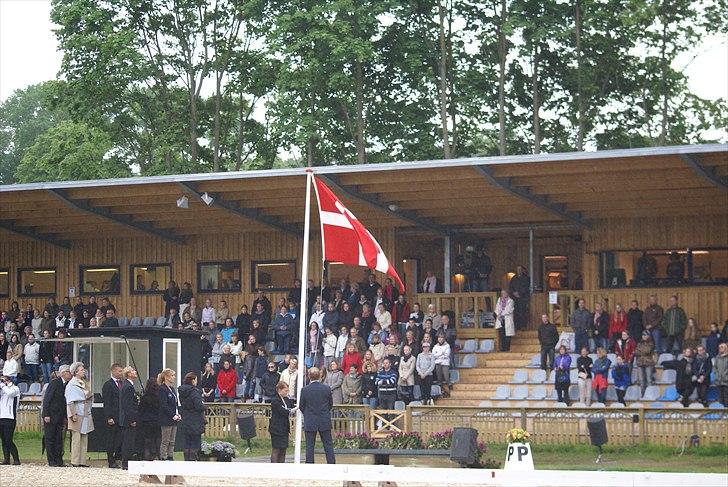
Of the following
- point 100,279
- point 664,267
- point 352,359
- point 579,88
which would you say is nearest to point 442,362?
point 352,359

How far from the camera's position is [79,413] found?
825 inches

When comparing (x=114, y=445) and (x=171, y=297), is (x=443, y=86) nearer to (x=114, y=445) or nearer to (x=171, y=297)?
(x=171, y=297)

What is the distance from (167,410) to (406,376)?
8068mm

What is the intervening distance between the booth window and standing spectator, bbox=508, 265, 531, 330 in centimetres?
160

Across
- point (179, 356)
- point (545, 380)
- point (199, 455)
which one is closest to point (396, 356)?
point (545, 380)

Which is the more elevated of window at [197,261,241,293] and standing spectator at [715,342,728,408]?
window at [197,261,241,293]

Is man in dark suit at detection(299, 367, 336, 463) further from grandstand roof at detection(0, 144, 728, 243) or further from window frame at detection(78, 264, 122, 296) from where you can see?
window frame at detection(78, 264, 122, 296)

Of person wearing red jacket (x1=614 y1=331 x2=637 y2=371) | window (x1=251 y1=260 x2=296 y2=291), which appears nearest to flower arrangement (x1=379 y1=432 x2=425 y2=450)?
person wearing red jacket (x1=614 y1=331 x2=637 y2=371)

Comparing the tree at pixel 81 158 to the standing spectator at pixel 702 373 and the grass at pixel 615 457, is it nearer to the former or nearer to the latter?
the grass at pixel 615 457

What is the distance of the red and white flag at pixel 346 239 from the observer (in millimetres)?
19797

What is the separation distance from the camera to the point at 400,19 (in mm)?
39219

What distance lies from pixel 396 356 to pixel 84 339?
6.95 meters

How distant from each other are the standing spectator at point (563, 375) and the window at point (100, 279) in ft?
42.4

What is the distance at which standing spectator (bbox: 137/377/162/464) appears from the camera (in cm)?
2006
